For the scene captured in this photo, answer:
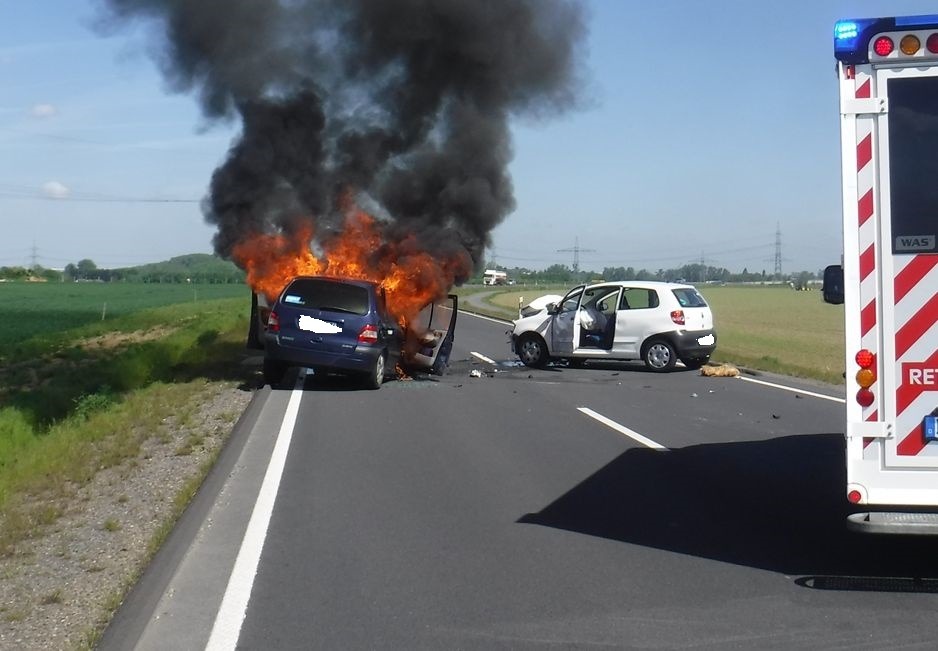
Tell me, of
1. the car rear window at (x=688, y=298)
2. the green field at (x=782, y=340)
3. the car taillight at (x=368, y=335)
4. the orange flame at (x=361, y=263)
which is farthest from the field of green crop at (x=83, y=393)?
the green field at (x=782, y=340)

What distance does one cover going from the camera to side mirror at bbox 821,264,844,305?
6551 millimetres

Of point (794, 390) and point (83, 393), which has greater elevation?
point (83, 393)

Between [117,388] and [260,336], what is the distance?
99.3 inches

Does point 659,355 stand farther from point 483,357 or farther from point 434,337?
point 483,357

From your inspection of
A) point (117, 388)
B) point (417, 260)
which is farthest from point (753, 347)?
point (117, 388)

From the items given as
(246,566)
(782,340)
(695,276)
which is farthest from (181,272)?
(246,566)

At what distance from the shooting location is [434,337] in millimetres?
19500

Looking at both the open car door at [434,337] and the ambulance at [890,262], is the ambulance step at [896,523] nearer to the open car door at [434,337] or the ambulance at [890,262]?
the ambulance at [890,262]

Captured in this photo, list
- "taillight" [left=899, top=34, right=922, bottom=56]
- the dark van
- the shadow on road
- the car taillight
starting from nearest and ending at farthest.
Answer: "taillight" [left=899, top=34, right=922, bottom=56], the shadow on road, the dark van, the car taillight

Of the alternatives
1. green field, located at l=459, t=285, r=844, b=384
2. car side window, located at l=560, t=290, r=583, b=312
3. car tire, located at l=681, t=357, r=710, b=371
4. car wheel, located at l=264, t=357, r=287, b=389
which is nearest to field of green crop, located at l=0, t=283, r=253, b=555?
car wheel, located at l=264, t=357, r=287, b=389

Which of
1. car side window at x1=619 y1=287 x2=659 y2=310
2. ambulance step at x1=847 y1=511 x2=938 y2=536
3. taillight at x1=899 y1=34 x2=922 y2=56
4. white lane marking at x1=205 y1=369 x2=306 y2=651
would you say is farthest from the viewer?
car side window at x1=619 y1=287 x2=659 y2=310

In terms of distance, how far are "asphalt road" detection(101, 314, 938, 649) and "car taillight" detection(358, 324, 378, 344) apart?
11.3ft

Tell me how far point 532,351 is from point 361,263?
373 centimetres

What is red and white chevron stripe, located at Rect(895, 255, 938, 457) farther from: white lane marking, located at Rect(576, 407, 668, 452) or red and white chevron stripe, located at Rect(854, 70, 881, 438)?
white lane marking, located at Rect(576, 407, 668, 452)
